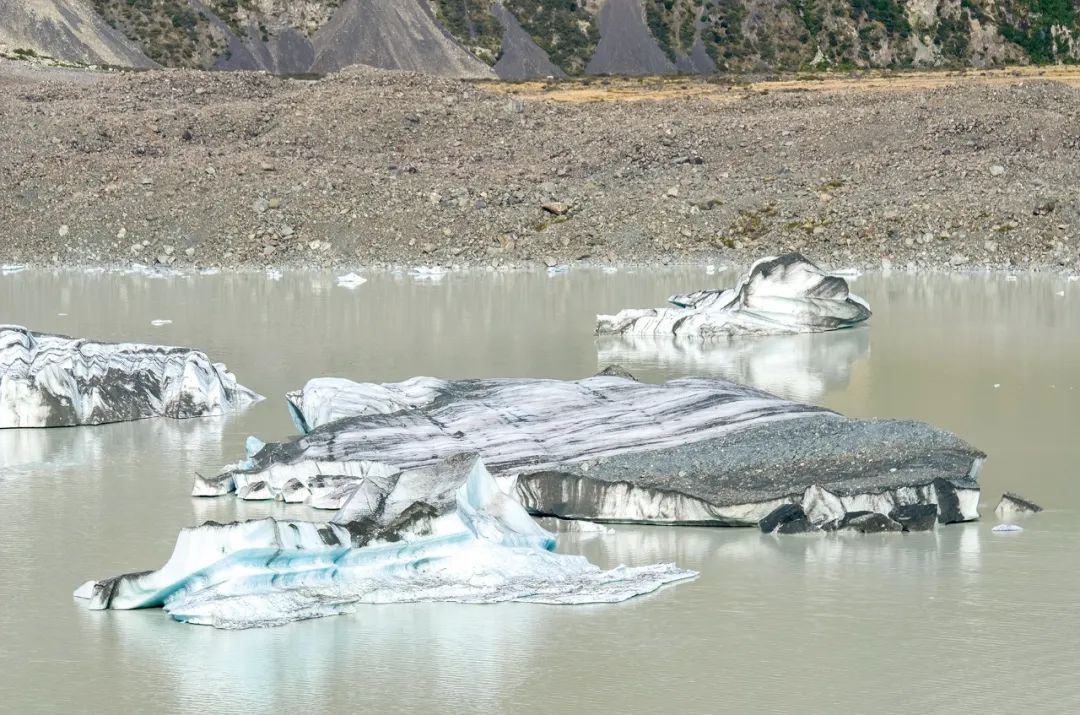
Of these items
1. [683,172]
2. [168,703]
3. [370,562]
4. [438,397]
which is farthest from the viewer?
[683,172]

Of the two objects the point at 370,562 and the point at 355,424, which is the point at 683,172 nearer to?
the point at 355,424

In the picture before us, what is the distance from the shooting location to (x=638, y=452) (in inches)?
328

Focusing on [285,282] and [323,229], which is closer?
[285,282]

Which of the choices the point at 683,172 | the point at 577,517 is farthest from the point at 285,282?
the point at 577,517

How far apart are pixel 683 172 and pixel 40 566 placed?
64.1 feet

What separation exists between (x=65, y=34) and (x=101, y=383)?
46633mm

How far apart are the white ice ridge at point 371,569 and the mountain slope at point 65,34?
46928mm

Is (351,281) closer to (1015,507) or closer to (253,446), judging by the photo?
(253,446)

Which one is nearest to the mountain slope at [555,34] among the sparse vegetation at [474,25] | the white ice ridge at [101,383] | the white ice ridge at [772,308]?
the sparse vegetation at [474,25]

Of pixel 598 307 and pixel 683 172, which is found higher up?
pixel 683 172

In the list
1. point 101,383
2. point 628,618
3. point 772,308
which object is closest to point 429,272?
point 772,308

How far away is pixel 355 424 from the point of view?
29.2ft

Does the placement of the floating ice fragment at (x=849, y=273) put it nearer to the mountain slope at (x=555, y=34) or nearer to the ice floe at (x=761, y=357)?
the ice floe at (x=761, y=357)

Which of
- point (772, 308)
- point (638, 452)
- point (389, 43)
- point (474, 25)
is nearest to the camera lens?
point (638, 452)
